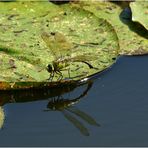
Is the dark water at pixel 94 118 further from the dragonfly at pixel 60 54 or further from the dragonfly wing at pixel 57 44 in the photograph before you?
the dragonfly wing at pixel 57 44

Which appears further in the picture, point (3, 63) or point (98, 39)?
point (98, 39)

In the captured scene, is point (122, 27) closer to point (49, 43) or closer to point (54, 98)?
point (49, 43)

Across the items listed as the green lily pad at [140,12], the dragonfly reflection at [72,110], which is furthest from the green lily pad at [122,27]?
the dragonfly reflection at [72,110]

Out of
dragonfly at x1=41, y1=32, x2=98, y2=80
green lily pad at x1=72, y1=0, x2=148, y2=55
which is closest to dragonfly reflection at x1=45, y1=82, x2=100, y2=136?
dragonfly at x1=41, y1=32, x2=98, y2=80

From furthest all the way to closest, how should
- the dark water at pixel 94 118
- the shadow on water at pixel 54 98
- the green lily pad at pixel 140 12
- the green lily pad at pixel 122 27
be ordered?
the green lily pad at pixel 140 12, the green lily pad at pixel 122 27, the shadow on water at pixel 54 98, the dark water at pixel 94 118

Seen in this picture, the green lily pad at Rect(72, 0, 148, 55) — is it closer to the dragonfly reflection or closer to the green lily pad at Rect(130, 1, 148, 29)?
the green lily pad at Rect(130, 1, 148, 29)

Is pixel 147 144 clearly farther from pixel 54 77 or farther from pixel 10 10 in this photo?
pixel 10 10

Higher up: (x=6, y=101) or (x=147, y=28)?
(x=147, y=28)

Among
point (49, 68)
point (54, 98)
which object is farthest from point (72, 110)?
point (49, 68)

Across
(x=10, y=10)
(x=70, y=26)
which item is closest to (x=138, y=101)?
(x=70, y=26)
